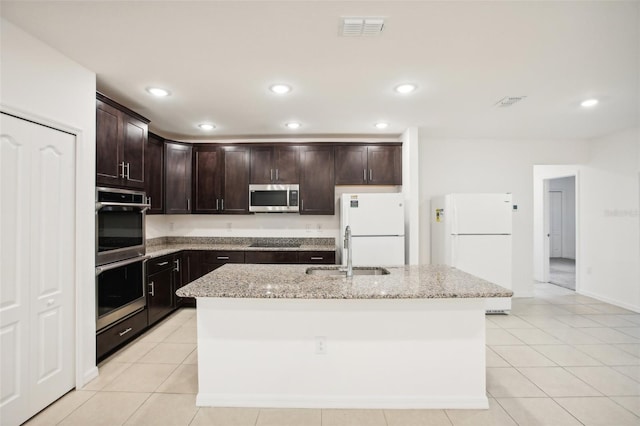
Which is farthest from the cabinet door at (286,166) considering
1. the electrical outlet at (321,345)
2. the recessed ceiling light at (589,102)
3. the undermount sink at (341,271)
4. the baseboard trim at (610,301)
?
the baseboard trim at (610,301)

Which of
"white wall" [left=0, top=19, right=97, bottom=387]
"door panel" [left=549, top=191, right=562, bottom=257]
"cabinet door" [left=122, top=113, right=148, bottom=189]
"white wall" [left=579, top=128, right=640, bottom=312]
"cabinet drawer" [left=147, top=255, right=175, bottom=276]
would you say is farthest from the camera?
"door panel" [left=549, top=191, right=562, bottom=257]

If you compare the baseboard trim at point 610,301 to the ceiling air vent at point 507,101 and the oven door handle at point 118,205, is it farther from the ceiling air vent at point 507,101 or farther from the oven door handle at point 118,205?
the oven door handle at point 118,205

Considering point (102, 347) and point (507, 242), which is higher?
point (507, 242)

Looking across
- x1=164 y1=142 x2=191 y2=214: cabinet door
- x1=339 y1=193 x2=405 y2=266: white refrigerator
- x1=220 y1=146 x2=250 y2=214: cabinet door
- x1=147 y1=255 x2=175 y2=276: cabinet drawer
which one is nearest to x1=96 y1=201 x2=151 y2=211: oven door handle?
x1=147 y1=255 x2=175 y2=276: cabinet drawer

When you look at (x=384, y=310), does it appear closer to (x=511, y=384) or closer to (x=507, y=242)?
(x=511, y=384)

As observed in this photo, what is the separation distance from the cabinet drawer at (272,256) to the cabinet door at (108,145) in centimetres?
184

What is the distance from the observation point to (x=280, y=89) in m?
2.87

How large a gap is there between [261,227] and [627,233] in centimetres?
532

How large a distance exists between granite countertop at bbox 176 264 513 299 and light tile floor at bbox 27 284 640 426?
85 cm

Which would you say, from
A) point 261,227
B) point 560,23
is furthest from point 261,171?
point 560,23

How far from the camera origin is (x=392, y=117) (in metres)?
3.71

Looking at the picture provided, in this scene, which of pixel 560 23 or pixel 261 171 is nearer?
pixel 560 23

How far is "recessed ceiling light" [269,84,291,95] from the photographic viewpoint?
282cm

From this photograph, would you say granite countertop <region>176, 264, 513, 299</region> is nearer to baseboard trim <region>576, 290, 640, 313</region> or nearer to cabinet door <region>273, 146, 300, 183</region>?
cabinet door <region>273, 146, 300, 183</region>
